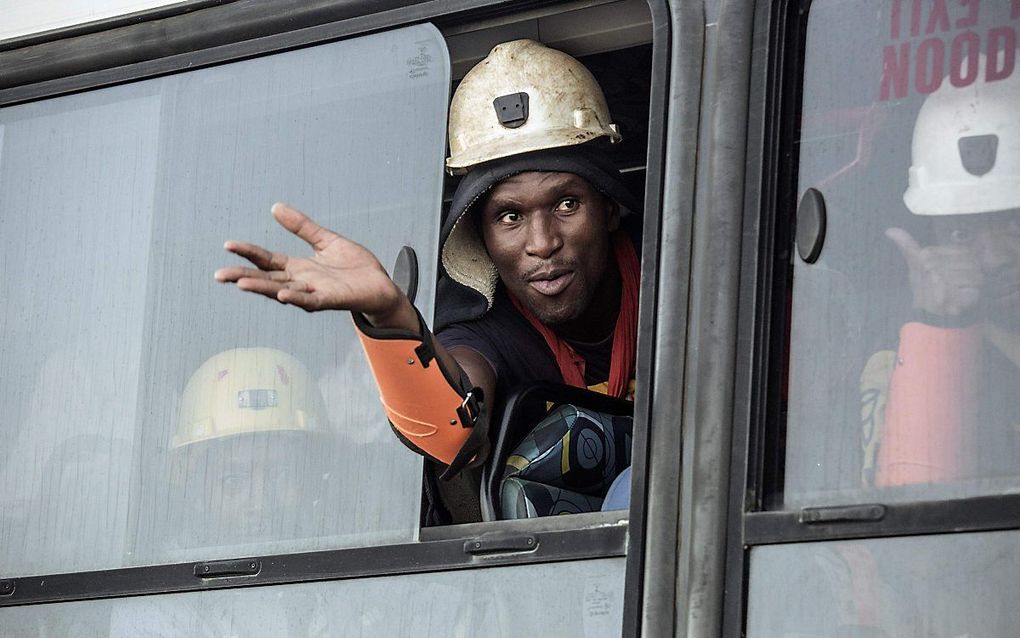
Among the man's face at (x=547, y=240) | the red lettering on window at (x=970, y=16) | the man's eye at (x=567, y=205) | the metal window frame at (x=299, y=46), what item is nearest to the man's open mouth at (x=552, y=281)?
the man's face at (x=547, y=240)

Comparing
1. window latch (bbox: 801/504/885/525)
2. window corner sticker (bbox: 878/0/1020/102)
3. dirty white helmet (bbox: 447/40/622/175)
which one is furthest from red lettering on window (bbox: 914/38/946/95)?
dirty white helmet (bbox: 447/40/622/175)

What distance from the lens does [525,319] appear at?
3.04 metres

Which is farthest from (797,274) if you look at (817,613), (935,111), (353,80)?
(353,80)

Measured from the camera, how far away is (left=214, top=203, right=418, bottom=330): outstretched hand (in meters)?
2.11

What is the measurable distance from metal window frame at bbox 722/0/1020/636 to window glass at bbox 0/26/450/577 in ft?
1.72

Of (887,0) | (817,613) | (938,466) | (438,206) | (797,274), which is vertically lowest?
(817,613)

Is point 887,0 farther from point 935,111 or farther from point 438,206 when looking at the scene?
point 438,206

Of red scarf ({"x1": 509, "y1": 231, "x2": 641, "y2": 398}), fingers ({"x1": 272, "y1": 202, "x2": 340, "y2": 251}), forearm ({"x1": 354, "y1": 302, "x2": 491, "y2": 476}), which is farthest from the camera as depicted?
red scarf ({"x1": 509, "y1": 231, "x2": 641, "y2": 398})

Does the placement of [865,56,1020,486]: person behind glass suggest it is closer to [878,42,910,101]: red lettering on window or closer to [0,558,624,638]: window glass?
[878,42,910,101]: red lettering on window

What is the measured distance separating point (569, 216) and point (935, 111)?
3.07ft

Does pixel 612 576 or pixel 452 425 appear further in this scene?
pixel 452 425

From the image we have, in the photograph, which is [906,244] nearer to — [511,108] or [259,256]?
[259,256]

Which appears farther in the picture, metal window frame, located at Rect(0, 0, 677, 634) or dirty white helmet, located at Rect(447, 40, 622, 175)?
dirty white helmet, located at Rect(447, 40, 622, 175)

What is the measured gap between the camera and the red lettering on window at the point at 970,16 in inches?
85.9
